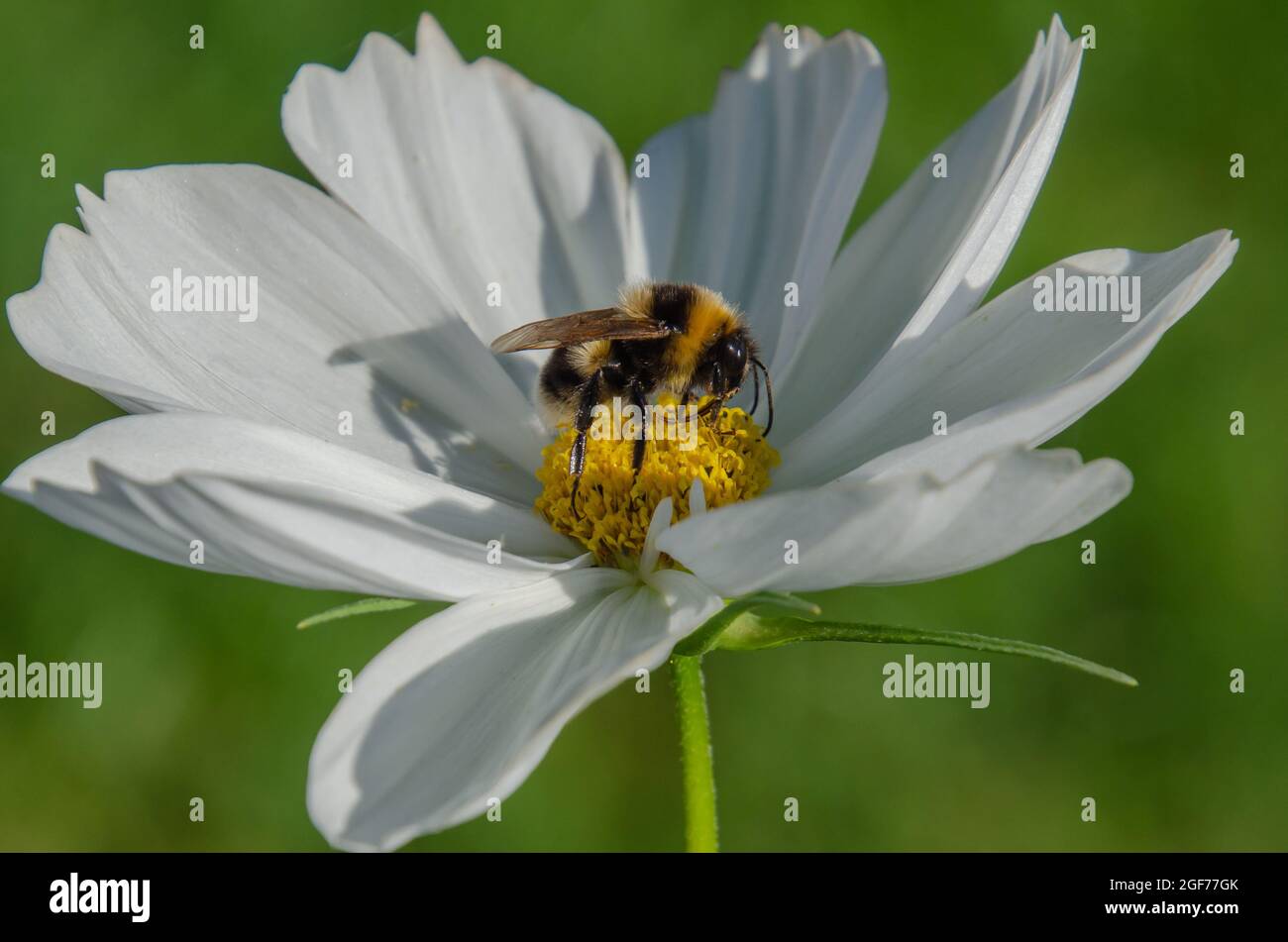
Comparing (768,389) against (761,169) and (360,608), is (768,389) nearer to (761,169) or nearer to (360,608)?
(761,169)

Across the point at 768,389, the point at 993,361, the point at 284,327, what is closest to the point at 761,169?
the point at 768,389

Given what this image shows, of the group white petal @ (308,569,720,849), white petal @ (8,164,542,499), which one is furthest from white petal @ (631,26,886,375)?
white petal @ (308,569,720,849)

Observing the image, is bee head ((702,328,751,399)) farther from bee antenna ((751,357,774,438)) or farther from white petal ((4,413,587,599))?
white petal ((4,413,587,599))

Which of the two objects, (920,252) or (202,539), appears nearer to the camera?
(202,539)
